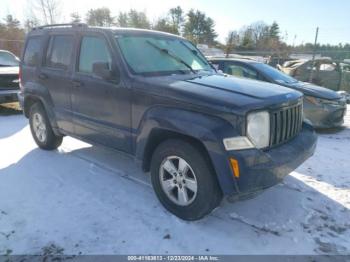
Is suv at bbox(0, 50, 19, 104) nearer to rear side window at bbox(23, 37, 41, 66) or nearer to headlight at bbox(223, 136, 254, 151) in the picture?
rear side window at bbox(23, 37, 41, 66)

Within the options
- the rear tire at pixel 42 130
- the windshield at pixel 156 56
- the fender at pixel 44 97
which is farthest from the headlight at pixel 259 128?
the rear tire at pixel 42 130

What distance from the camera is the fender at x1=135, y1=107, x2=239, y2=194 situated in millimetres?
2756

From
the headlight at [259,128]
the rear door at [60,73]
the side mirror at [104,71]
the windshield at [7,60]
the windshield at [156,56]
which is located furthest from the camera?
the windshield at [7,60]

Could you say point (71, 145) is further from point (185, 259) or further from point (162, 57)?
point (185, 259)

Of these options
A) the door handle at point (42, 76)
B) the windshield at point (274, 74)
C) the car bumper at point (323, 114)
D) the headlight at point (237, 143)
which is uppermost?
the door handle at point (42, 76)

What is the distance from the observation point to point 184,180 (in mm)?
3191

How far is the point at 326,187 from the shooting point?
4.14m

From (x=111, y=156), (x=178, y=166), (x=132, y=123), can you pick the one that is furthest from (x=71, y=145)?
(x=178, y=166)

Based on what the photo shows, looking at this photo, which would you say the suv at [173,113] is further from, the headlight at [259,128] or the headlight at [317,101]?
the headlight at [317,101]

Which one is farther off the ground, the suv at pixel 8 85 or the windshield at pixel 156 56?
the windshield at pixel 156 56

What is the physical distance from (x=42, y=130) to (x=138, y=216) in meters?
2.85

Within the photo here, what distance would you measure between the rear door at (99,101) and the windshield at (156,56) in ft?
0.73

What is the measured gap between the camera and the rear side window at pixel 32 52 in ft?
16.6

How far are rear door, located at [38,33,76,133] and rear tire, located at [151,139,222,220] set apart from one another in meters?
1.88
